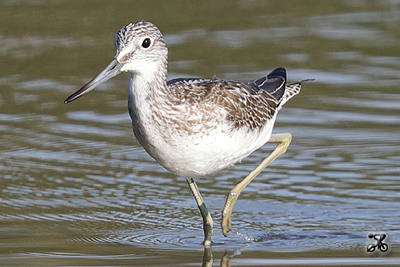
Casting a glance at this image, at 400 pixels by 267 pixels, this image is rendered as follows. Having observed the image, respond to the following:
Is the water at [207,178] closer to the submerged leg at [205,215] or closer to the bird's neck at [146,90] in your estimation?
the submerged leg at [205,215]

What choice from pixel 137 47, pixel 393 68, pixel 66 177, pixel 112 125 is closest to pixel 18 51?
pixel 112 125

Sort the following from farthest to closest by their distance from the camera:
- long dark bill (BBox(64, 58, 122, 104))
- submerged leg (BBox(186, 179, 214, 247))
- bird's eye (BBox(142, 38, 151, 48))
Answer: submerged leg (BBox(186, 179, 214, 247))
bird's eye (BBox(142, 38, 151, 48))
long dark bill (BBox(64, 58, 122, 104))

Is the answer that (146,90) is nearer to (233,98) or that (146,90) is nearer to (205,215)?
(233,98)

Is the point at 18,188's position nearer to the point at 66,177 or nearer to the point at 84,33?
the point at 66,177

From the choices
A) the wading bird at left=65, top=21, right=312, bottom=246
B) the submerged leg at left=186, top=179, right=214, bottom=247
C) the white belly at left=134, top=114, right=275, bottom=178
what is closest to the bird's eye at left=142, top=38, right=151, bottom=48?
the wading bird at left=65, top=21, right=312, bottom=246

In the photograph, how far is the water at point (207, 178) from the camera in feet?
27.3

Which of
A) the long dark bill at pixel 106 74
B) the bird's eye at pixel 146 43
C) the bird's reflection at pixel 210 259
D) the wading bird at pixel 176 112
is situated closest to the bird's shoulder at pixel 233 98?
the wading bird at pixel 176 112

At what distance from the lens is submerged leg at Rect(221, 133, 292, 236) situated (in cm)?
870

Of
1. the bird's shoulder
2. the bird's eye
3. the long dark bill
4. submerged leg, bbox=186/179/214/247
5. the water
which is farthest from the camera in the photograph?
submerged leg, bbox=186/179/214/247

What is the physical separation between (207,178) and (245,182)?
3.53 ft
